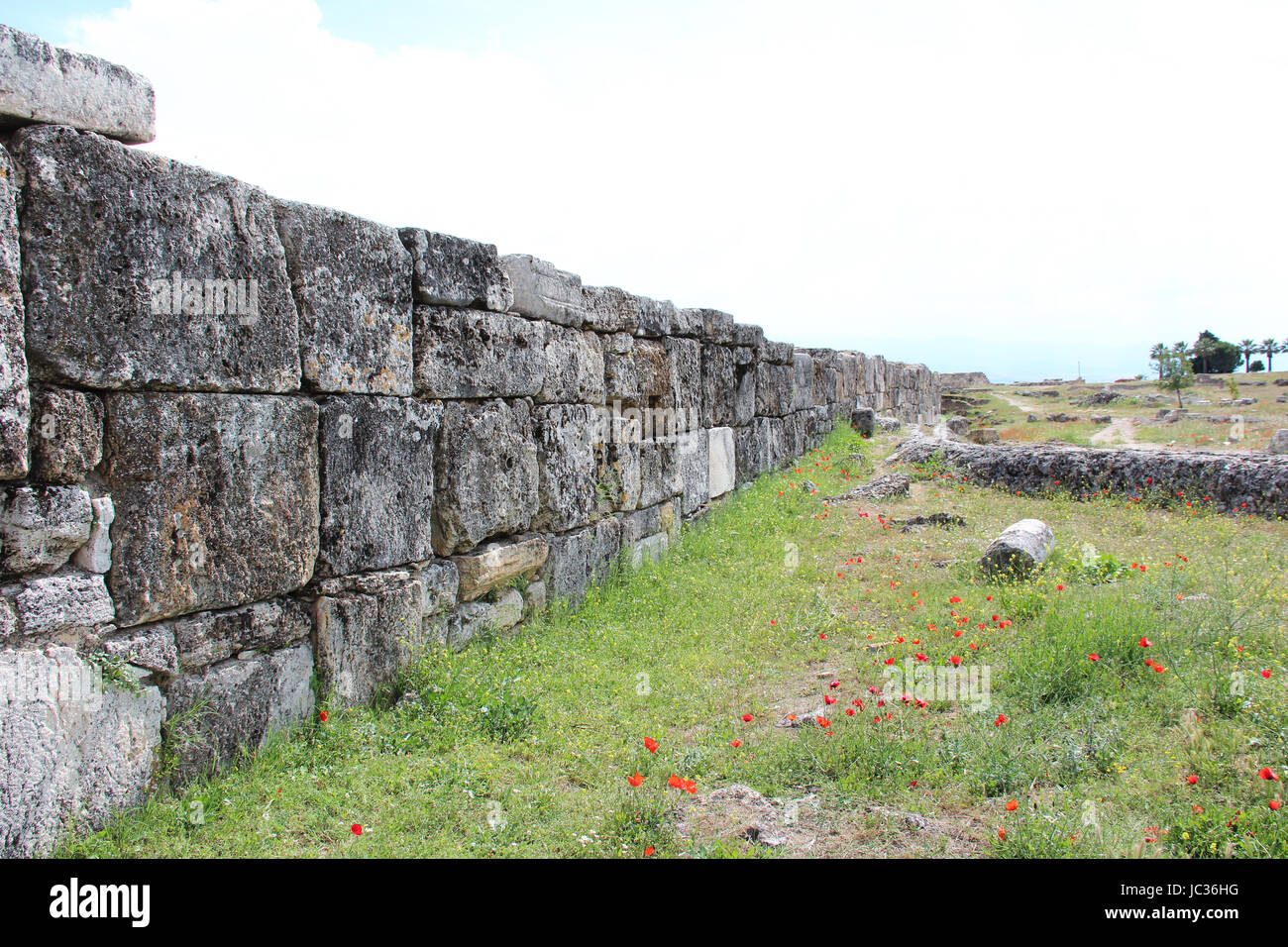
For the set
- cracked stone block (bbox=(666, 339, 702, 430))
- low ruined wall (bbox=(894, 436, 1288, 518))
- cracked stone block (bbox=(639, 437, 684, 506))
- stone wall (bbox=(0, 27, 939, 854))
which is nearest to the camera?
stone wall (bbox=(0, 27, 939, 854))

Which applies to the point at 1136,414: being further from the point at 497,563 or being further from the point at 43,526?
the point at 43,526

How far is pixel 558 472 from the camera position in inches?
223

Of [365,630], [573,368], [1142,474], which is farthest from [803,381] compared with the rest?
[365,630]

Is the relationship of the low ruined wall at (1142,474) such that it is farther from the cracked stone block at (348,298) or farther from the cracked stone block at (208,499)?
the cracked stone block at (208,499)

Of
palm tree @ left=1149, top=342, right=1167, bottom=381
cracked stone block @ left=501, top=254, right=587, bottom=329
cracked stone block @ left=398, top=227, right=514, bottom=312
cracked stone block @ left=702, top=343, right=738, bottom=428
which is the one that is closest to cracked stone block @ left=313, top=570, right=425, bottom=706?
cracked stone block @ left=398, top=227, right=514, bottom=312

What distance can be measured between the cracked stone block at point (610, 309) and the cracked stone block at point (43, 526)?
12.5 ft

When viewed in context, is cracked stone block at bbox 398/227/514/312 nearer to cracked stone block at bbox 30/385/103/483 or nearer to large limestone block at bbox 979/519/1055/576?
cracked stone block at bbox 30/385/103/483

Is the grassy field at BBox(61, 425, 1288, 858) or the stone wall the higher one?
the stone wall

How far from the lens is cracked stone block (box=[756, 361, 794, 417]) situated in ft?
35.4

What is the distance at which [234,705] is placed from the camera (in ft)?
11.0

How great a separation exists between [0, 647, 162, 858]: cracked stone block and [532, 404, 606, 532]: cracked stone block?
9.03 ft

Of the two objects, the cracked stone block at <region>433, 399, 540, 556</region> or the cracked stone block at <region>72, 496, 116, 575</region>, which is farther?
the cracked stone block at <region>433, 399, 540, 556</region>

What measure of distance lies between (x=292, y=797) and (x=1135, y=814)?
3253 mm

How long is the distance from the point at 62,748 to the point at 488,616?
236 cm
